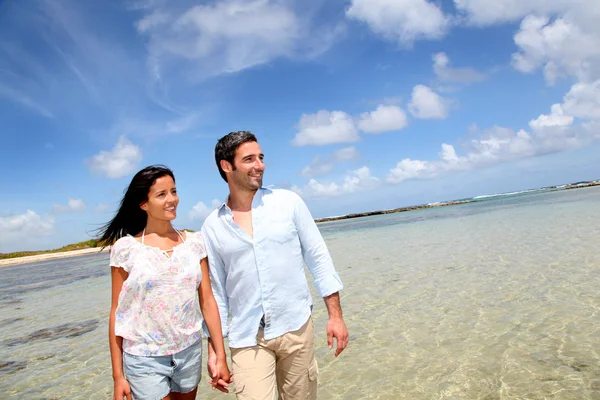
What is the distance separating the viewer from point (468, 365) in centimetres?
495

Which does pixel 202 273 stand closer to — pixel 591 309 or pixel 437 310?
pixel 437 310

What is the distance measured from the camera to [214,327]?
119 inches

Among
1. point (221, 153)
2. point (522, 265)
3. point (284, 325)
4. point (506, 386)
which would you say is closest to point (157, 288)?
point (284, 325)

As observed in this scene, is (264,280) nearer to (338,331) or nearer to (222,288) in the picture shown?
(222,288)

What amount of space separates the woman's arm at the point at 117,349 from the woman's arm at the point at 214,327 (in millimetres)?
553

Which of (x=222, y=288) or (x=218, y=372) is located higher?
(x=222, y=288)

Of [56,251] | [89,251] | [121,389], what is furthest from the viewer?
[56,251]

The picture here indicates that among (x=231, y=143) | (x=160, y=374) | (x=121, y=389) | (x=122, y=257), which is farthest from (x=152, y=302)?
→ (x=231, y=143)

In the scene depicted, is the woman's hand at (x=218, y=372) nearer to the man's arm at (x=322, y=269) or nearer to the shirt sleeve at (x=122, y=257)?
the man's arm at (x=322, y=269)

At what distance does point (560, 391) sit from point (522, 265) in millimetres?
6636

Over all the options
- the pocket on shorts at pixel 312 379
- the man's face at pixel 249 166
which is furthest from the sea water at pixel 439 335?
the man's face at pixel 249 166

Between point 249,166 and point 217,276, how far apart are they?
891 millimetres

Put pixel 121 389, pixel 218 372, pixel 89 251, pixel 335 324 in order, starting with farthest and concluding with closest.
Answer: pixel 89 251 < pixel 335 324 < pixel 218 372 < pixel 121 389

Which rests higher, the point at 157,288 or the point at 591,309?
the point at 157,288
